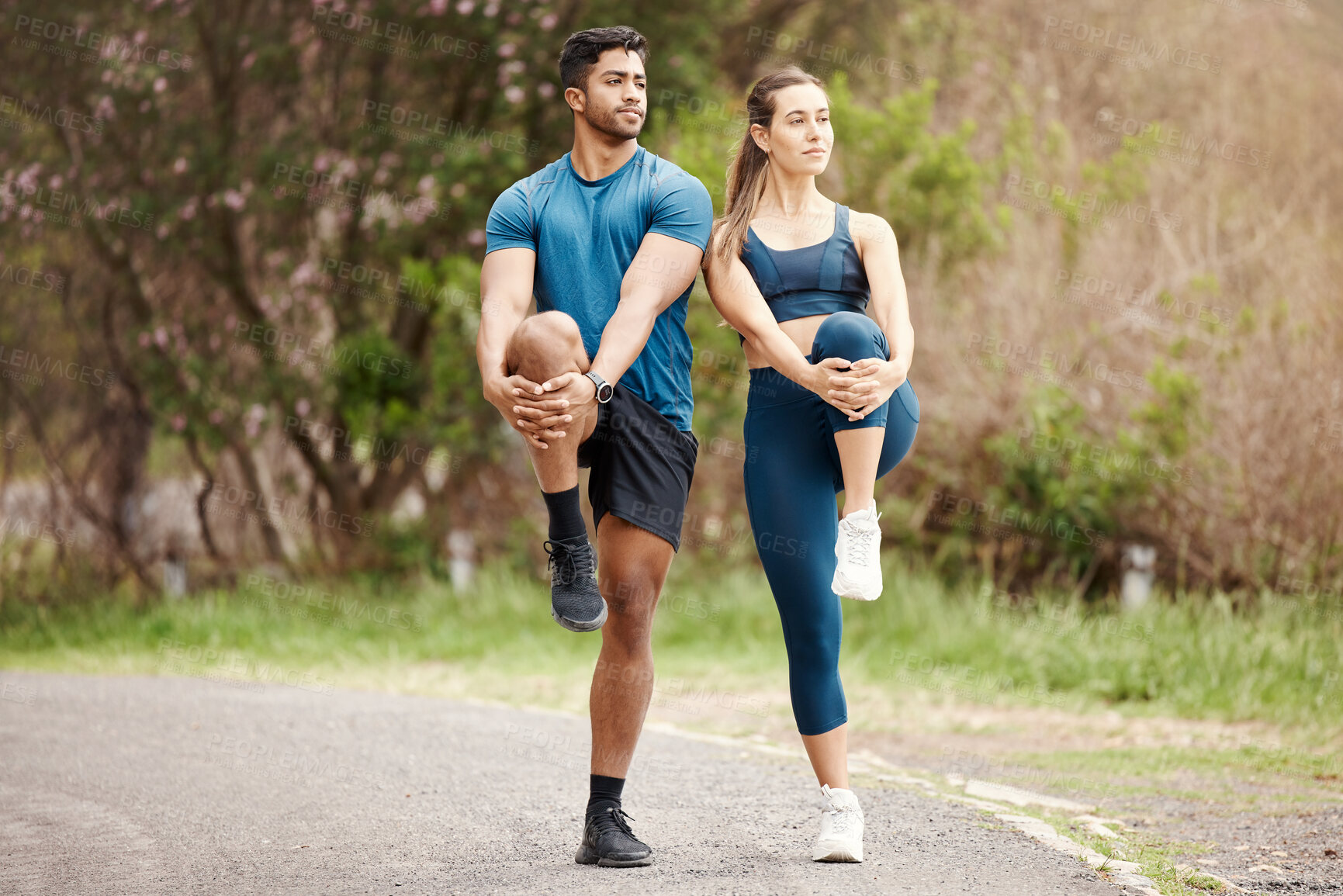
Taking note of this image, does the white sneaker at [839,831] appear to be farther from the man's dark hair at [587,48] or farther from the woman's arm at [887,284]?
the man's dark hair at [587,48]

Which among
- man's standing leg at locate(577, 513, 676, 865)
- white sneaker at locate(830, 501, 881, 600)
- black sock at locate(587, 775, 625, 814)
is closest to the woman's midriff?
white sneaker at locate(830, 501, 881, 600)

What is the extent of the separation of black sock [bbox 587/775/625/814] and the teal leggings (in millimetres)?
556

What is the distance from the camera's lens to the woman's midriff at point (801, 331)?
11.5 feet

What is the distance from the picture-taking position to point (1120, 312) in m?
8.45

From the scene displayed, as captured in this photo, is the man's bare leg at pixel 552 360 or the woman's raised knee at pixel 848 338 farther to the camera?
the woman's raised knee at pixel 848 338

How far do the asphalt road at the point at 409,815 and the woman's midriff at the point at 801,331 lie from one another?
1.45m

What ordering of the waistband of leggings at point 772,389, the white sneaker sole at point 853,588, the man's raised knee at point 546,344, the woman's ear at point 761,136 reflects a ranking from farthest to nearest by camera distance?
1. the woman's ear at point 761,136
2. the waistband of leggings at point 772,389
3. the white sneaker sole at point 853,588
4. the man's raised knee at point 546,344

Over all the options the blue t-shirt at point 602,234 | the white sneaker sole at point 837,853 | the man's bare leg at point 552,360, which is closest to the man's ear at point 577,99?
the blue t-shirt at point 602,234

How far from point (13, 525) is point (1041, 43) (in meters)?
10.4

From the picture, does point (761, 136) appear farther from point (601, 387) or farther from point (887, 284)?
point (601, 387)

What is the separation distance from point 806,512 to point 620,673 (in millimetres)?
Answer: 689

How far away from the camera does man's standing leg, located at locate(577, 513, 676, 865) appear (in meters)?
3.37

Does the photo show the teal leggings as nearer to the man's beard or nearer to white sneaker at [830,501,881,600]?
white sneaker at [830,501,881,600]

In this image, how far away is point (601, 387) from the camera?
3.14 m
